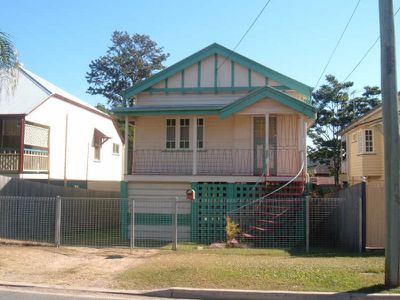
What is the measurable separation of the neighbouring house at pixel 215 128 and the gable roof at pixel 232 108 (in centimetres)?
3

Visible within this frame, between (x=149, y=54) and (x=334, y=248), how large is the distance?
43.2 metres

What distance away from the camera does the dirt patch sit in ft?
31.9

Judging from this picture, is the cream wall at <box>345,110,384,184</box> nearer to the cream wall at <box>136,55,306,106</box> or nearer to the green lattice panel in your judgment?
the cream wall at <box>136,55,306,106</box>

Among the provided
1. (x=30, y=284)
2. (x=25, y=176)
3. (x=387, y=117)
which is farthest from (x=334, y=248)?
(x=25, y=176)

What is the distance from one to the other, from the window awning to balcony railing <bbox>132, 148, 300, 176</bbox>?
1236cm

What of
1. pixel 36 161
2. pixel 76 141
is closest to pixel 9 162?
pixel 36 161

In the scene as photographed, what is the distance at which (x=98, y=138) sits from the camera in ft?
102

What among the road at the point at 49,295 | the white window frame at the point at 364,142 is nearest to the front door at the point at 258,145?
the road at the point at 49,295

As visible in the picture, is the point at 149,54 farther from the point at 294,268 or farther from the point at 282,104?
the point at 294,268

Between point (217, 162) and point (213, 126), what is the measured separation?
4.72ft

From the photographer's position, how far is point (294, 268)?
33.2 ft

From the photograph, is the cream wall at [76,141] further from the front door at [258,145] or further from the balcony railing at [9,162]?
the front door at [258,145]

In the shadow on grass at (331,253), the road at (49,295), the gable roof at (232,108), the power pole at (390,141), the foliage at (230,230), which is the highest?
the gable roof at (232,108)

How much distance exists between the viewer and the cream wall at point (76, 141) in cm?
2476
